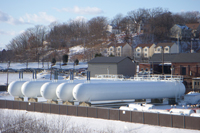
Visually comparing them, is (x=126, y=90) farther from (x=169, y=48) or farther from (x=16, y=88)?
(x=169, y=48)

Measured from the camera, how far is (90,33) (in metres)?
146

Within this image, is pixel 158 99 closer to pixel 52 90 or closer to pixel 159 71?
pixel 52 90

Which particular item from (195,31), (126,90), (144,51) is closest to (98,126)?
(126,90)

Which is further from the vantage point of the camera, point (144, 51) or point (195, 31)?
point (195, 31)

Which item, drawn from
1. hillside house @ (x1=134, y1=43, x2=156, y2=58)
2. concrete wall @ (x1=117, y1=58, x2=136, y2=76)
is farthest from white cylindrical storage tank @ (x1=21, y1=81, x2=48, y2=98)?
hillside house @ (x1=134, y1=43, x2=156, y2=58)

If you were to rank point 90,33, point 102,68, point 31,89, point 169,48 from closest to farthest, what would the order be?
point 31,89, point 102,68, point 169,48, point 90,33

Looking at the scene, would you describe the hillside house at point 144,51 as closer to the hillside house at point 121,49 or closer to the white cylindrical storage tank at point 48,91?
the hillside house at point 121,49

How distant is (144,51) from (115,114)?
73.6m

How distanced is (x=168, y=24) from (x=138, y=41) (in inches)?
822

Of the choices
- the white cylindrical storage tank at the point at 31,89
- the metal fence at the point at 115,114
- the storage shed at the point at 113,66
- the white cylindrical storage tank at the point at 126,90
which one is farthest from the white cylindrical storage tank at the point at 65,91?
the storage shed at the point at 113,66

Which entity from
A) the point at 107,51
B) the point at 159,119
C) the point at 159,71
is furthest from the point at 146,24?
the point at 159,119

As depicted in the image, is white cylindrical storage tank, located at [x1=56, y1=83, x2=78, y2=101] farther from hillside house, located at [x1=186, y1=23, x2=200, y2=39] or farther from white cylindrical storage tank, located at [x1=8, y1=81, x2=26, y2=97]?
hillside house, located at [x1=186, y1=23, x2=200, y2=39]

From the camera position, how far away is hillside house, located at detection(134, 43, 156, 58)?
100312 millimetres

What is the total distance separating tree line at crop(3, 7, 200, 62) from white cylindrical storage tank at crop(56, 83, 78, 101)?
2921 inches
